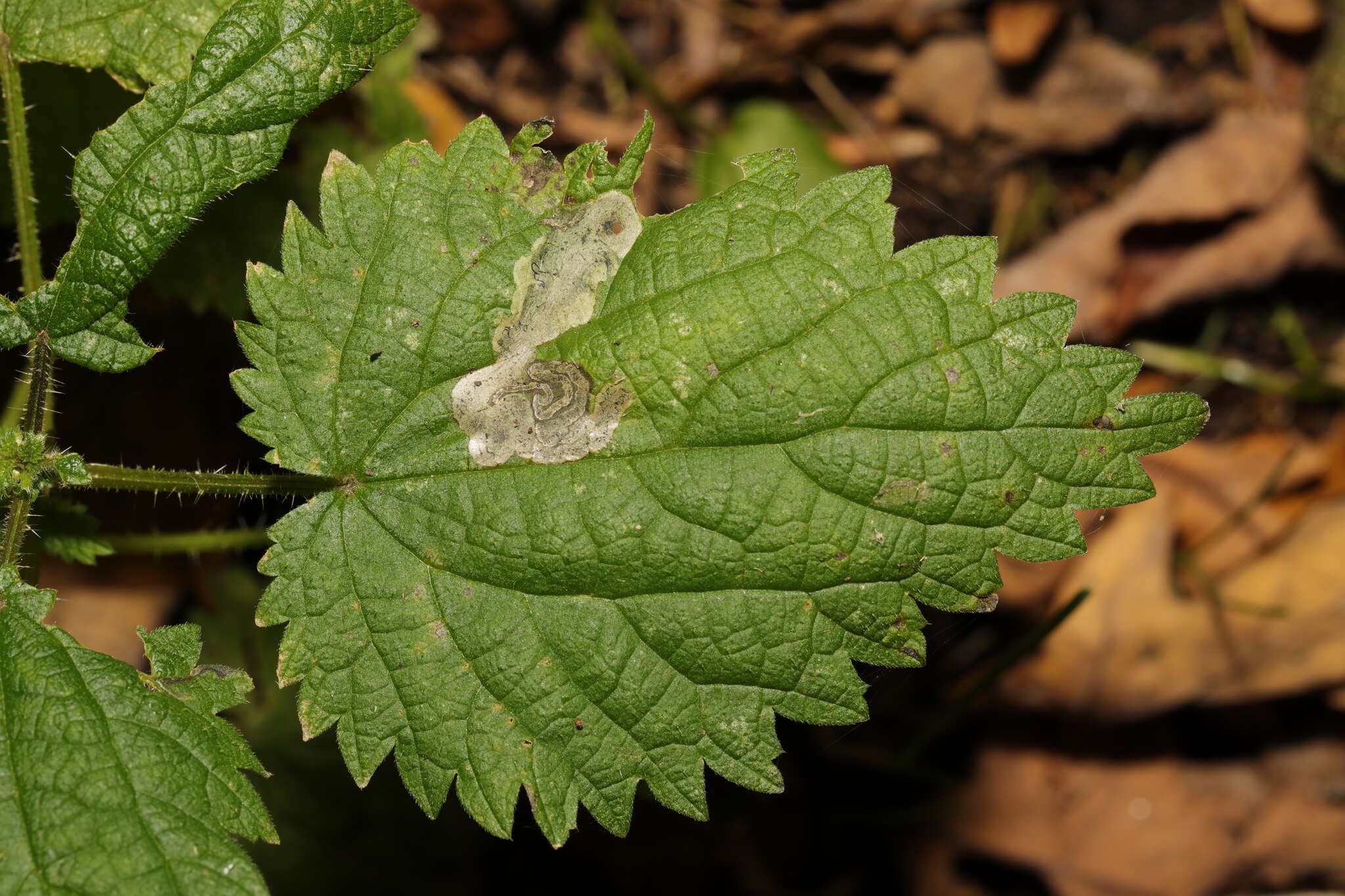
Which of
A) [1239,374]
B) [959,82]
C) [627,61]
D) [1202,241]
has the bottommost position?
[1239,374]

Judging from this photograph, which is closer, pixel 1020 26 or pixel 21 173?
pixel 21 173

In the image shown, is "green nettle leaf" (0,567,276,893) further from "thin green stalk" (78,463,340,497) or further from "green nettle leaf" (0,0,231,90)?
"green nettle leaf" (0,0,231,90)

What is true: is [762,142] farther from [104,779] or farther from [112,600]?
[104,779]

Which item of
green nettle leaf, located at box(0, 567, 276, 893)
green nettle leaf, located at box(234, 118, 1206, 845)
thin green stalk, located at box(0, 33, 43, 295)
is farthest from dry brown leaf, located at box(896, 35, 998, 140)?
green nettle leaf, located at box(0, 567, 276, 893)

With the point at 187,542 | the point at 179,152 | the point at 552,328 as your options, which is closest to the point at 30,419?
the point at 187,542

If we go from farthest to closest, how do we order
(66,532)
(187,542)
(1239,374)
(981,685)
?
1. (1239,374)
2. (981,685)
3. (187,542)
4. (66,532)

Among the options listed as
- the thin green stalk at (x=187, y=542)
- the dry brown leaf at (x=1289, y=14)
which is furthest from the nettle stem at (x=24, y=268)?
the dry brown leaf at (x=1289, y=14)
